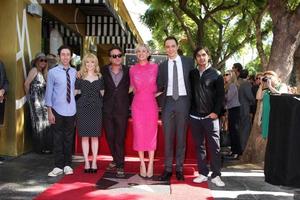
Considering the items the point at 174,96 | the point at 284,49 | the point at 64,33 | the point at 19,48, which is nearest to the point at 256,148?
the point at 284,49

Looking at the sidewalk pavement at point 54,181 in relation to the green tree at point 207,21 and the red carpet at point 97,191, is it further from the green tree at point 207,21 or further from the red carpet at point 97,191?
the green tree at point 207,21

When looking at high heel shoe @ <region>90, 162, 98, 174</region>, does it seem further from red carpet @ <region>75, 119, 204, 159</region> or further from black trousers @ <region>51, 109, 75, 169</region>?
red carpet @ <region>75, 119, 204, 159</region>

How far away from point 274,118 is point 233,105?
3.95 m

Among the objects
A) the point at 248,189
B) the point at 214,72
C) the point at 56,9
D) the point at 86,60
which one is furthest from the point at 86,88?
the point at 56,9

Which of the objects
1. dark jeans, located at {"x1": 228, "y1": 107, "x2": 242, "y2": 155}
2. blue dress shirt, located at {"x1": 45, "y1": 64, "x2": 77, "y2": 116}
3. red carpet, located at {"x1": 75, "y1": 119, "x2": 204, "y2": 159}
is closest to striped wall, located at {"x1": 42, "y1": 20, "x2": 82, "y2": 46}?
red carpet, located at {"x1": 75, "y1": 119, "x2": 204, "y2": 159}

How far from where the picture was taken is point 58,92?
6.77m

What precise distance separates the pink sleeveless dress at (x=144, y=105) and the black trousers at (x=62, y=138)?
3.37 ft

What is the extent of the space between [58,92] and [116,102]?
87 cm

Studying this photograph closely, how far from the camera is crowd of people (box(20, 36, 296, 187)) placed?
6480mm

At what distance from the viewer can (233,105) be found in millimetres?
9516

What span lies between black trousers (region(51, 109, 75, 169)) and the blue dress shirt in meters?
0.10

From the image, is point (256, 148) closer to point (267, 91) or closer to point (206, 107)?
point (267, 91)

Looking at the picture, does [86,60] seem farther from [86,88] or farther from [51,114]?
[51,114]


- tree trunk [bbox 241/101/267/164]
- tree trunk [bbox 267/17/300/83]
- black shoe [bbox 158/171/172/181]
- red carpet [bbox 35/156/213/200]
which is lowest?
red carpet [bbox 35/156/213/200]
